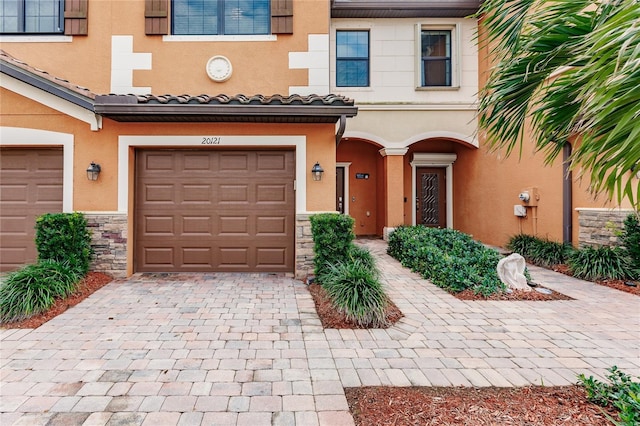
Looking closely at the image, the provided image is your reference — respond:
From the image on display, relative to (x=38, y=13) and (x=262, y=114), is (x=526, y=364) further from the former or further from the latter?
(x=38, y=13)

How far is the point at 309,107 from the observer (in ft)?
18.1

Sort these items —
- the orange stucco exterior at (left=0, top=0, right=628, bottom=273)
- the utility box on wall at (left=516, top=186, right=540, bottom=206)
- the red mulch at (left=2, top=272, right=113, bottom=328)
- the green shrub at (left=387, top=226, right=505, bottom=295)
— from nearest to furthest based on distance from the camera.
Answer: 1. the red mulch at (left=2, top=272, right=113, bottom=328)
2. the green shrub at (left=387, top=226, right=505, bottom=295)
3. the orange stucco exterior at (left=0, top=0, right=628, bottom=273)
4. the utility box on wall at (left=516, top=186, right=540, bottom=206)

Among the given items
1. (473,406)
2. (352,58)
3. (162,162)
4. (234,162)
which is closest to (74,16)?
(162,162)

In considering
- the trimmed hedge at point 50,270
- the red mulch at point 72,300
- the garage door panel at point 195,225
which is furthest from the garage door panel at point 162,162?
the red mulch at point 72,300

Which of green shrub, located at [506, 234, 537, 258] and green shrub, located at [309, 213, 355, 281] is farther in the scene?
green shrub, located at [506, 234, 537, 258]

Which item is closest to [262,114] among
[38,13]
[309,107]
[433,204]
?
[309,107]

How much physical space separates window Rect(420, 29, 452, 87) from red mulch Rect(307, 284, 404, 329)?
8197 millimetres

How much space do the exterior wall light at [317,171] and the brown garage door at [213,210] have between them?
463 millimetres

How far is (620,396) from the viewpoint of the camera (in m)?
2.41

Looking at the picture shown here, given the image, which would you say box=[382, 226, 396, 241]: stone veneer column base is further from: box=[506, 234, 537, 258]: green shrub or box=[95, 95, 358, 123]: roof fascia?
box=[95, 95, 358, 123]: roof fascia

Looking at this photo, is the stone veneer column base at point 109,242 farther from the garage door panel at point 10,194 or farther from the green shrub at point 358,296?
the green shrub at point 358,296

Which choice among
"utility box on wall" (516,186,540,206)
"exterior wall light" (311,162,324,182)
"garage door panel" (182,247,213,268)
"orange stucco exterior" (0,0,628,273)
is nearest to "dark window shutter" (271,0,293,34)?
"orange stucco exterior" (0,0,628,273)

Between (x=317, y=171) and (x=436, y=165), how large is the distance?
736cm

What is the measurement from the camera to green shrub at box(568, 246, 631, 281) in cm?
615
